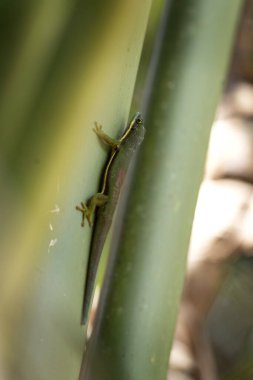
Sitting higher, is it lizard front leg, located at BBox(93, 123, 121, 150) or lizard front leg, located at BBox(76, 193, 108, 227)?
lizard front leg, located at BBox(93, 123, 121, 150)

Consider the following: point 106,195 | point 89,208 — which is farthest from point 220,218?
point 89,208

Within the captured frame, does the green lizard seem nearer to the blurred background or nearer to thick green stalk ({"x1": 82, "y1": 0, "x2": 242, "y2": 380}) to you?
thick green stalk ({"x1": 82, "y1": 0, "x2": 242, "y2": 380})

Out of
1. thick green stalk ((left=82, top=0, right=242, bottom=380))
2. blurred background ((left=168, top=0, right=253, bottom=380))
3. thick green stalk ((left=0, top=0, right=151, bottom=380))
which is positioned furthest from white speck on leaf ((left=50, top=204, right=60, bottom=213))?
blurred background ((left=168, top=0, right=253, bottom=380))

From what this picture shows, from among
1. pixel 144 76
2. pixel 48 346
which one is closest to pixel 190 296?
pixel 144 76

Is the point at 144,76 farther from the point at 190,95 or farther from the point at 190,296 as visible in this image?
the point at 190,296

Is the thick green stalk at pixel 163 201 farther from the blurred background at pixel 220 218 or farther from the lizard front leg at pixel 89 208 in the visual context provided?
the blurred background at pixel 220 218

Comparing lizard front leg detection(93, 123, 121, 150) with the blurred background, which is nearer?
lizard front leg detection(93, 123, 121, 150)

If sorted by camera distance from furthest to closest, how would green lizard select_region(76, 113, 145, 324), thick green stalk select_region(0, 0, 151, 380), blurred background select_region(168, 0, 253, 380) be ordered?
blurred background select_region(168, 0, 253, 380)
green lizard select_region(76, 113, 145, 324)
thick green stalk select_region(0, 0, 151, 380)
